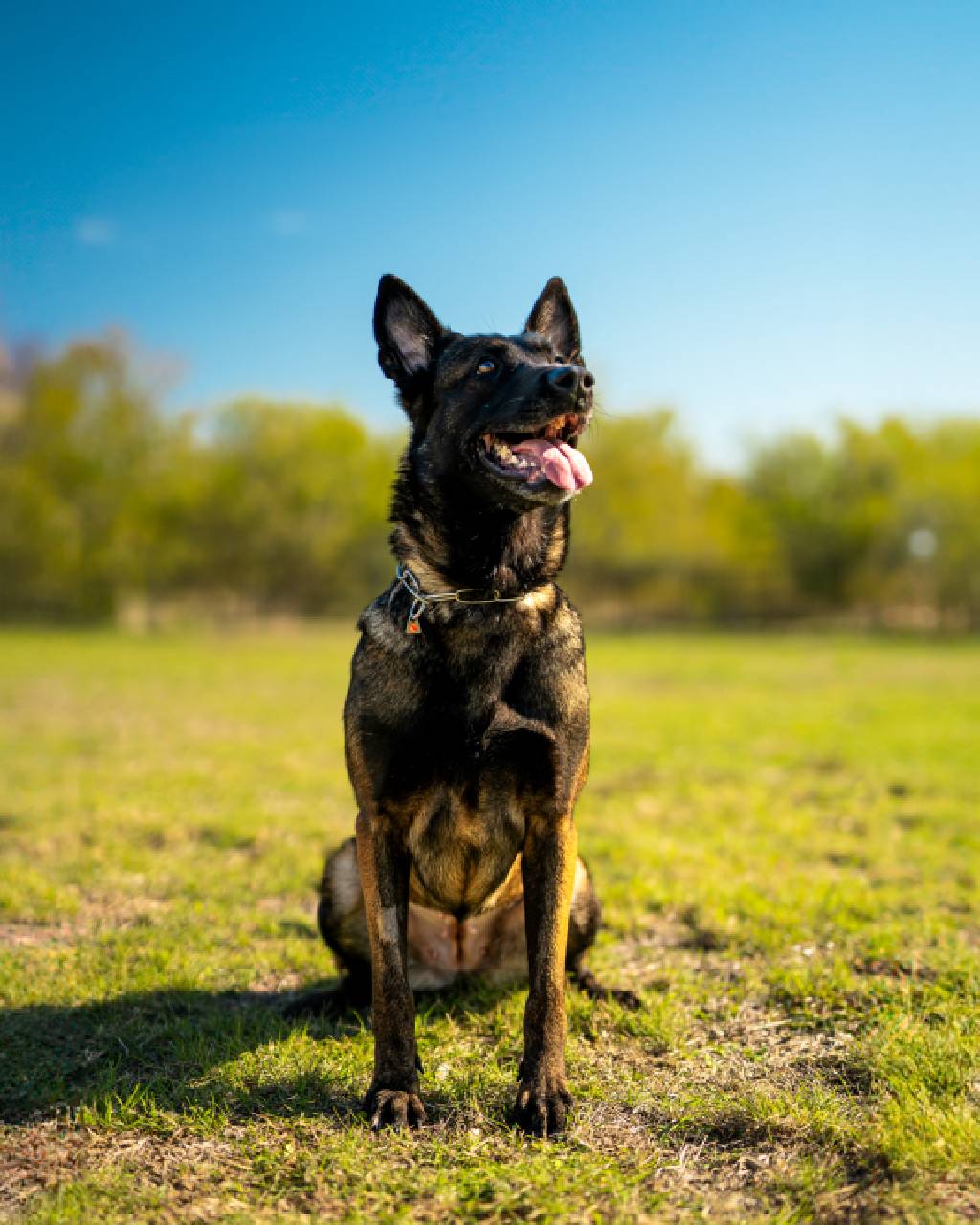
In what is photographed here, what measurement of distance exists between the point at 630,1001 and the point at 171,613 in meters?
38.4

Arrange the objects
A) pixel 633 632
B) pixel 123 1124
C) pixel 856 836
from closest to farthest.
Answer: pixel 123 1124, pixel 856 836, pixel 633 632

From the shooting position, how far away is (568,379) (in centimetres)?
310

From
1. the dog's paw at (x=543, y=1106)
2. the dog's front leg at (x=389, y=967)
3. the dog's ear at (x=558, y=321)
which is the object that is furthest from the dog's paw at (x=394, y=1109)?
the dog's ear at (x=558, y=321)

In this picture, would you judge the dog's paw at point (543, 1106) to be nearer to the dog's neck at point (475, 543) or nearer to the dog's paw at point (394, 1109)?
the dog's paw at point (394, 1109)

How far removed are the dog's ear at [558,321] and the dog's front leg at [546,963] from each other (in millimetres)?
1891

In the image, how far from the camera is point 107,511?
38.5 meters

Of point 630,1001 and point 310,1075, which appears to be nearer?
point 310,1075

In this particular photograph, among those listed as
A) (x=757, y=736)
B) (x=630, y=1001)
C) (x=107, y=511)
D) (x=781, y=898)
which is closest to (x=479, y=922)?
(x=630, y=1001)

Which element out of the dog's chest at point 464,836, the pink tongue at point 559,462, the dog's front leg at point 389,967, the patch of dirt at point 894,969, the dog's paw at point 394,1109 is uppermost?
the pink tongue at point 559,462

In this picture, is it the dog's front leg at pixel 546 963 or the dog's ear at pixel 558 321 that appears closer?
the dog's front leg at pixel 546 963

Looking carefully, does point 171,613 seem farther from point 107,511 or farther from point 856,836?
point 856,836

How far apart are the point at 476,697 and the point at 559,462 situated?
0.81 m

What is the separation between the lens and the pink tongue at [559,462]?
3137 mm

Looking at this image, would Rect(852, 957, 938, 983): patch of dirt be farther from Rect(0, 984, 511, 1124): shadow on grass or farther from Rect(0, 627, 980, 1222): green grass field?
Rect(0, 984, 511, 1124): shadow on grass
